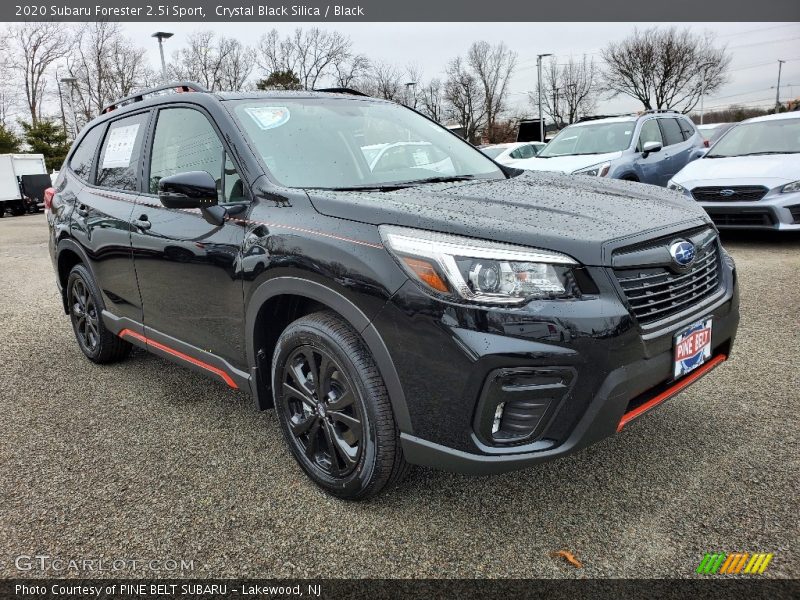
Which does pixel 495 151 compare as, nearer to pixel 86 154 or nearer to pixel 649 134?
pixel 649 134

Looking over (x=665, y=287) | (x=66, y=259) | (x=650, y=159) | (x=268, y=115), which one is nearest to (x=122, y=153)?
(x=66, y=259)

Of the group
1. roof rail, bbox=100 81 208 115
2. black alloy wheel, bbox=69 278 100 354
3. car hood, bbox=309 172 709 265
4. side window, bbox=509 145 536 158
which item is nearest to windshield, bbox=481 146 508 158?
side window, bbox=509 145 536 158

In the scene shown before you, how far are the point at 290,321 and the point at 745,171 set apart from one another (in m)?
6.75

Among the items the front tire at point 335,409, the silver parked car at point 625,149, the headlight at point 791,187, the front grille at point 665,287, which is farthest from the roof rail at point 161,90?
the headlight at point 791,187

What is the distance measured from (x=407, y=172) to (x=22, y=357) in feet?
11.7

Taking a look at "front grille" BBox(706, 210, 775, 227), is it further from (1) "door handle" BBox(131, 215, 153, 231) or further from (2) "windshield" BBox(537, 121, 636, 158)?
(1) "door handle" BBox(131, 215, 153, 231)

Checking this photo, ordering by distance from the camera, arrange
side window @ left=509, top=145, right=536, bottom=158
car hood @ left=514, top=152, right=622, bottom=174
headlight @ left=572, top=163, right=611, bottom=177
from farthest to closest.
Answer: side window @ left=509, top=145, right=536, bottom=158 → car hood @ left=514, top=152, right=622, bottom=174 → headlight @ left=572, top=163, right=611, bottom=177

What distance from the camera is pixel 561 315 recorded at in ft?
6.41

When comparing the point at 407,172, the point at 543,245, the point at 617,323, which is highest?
the point at 407,172

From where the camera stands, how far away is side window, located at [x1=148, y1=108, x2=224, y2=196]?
2932mm

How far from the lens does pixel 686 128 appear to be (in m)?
10.5

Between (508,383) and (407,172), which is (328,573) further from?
(407,172)

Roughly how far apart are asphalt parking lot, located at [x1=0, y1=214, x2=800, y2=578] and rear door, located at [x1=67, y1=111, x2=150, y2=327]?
2.32 ft

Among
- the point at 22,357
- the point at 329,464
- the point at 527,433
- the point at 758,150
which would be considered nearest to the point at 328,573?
the point at 329,464
